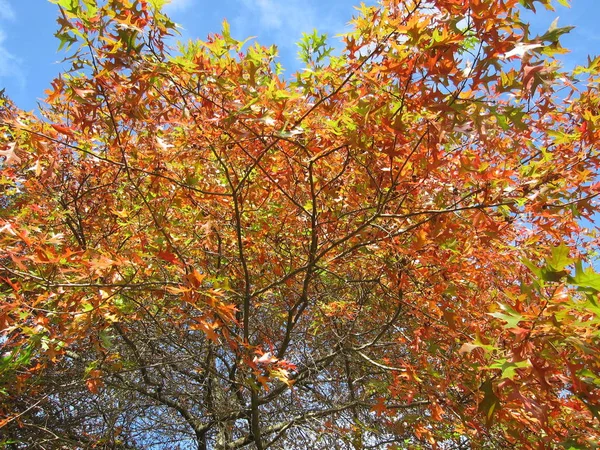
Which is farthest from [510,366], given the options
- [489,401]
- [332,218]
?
[332,218]

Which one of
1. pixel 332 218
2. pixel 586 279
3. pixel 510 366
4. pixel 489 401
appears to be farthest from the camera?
pixel 332 218

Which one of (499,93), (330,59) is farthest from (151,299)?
(499,93)

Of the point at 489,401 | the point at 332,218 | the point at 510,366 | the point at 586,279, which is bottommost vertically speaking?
the point at 489,401

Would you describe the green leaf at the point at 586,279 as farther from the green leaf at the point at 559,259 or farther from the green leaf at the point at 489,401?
the green leaf at the point at 489,401

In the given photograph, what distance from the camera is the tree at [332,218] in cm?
216

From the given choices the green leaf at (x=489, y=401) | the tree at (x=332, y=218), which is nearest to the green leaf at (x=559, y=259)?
the tree at (x=332, y=218)

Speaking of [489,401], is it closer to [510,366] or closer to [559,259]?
[510,366]

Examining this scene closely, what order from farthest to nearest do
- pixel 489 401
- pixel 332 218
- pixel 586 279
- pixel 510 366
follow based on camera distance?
1. pixel 332 218
2. pixel 489 401
3. pixel 510 366
4. pixel 586 279

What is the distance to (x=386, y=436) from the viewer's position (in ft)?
17.1

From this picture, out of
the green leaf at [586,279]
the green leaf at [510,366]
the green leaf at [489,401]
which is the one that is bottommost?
the green leaf at [489,401]

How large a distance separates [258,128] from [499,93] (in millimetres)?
1343

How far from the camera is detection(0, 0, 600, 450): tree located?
2.16 meters

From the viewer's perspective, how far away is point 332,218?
3.42 meters

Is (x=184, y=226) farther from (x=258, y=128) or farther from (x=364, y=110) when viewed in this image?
(x=364, y=110)
